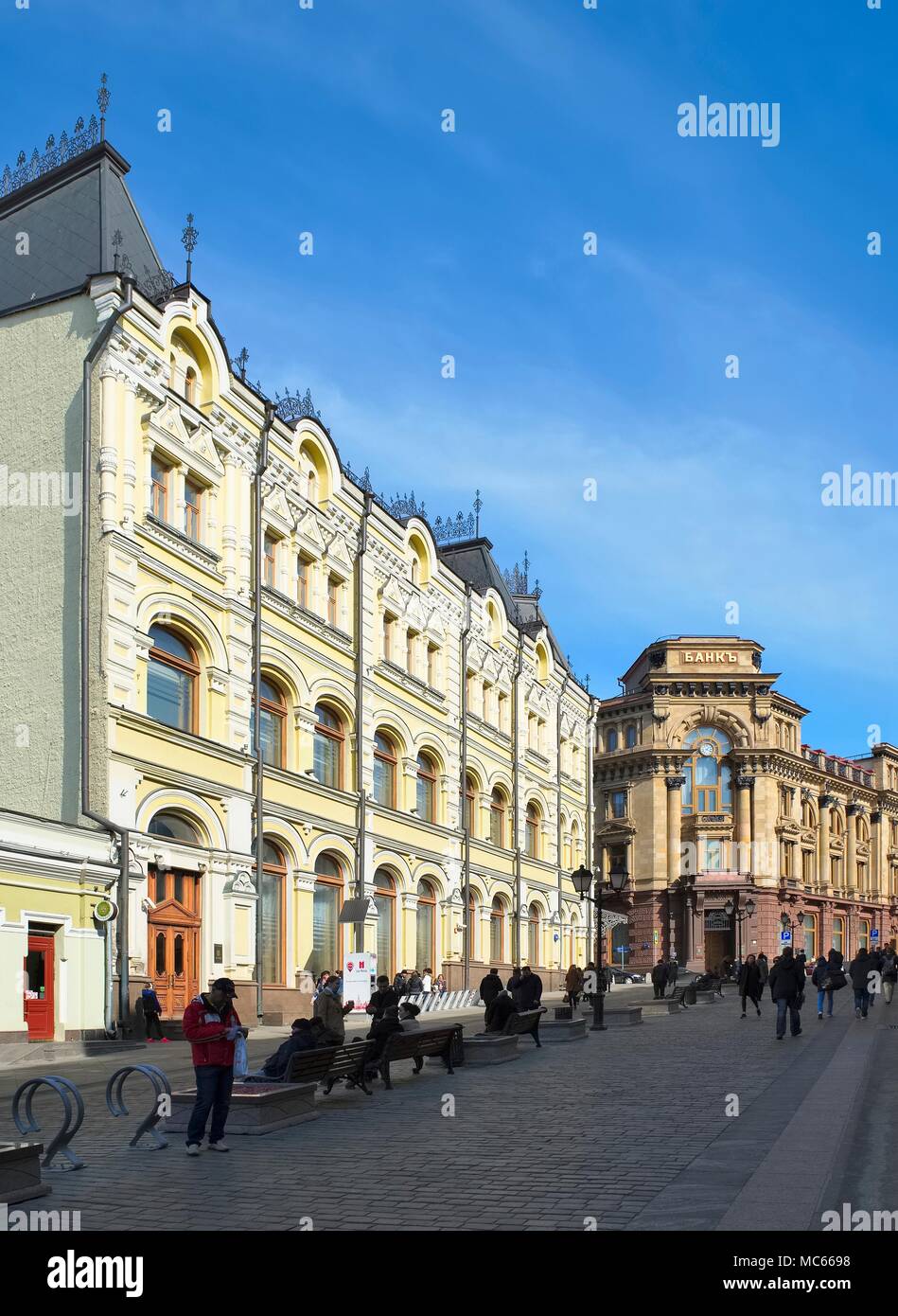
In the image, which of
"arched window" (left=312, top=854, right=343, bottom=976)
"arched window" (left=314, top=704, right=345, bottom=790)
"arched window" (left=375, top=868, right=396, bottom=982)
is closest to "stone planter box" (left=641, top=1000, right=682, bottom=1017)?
"arched window" (left=312, top=854, right=343, bottom=976)

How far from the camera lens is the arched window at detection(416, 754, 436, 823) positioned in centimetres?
4741

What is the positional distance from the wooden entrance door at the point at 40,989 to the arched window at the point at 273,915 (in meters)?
8.68

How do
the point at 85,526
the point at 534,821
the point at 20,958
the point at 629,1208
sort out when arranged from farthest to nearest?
the point at 534,821 → the point at 85,526 → the point at 20,958 → the point at 629,1208

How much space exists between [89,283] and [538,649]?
32875mm

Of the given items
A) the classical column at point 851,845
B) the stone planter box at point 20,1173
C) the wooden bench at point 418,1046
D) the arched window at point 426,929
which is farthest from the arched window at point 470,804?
the classical column at point 851,845

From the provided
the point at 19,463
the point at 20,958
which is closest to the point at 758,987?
the point at 20,958

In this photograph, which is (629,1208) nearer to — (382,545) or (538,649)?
(382,545)

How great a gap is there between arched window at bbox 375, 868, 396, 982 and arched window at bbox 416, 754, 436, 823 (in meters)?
3.53

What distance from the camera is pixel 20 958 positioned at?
26109 millimetres

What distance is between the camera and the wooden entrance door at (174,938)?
30.9 meters

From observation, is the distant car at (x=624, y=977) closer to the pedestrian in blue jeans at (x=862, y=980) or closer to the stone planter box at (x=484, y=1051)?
the pedestrian in blue jeans at (x=862, y=980)
